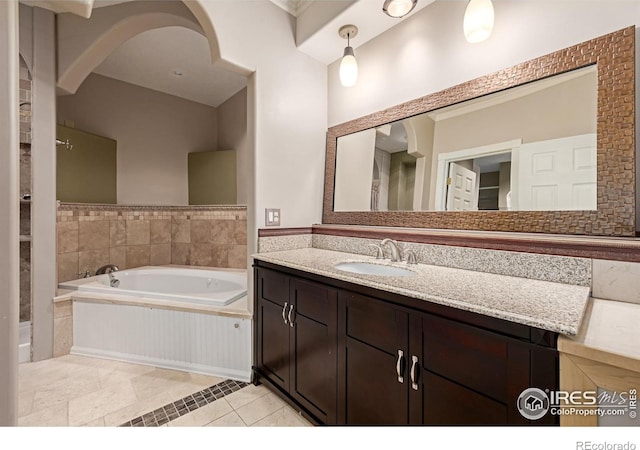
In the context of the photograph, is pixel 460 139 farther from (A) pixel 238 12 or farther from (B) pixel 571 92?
(A) pixel 238 12

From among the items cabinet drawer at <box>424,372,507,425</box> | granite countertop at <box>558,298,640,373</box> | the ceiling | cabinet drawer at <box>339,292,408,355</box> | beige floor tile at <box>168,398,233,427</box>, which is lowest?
beige floor tile at <box>168,398,233,427</box>

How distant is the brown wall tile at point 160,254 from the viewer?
3.40 m

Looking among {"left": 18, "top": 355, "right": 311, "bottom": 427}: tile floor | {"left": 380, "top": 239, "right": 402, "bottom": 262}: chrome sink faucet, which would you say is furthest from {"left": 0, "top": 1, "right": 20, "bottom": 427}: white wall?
{"left": 380, "top": 239, "right": 402, "bottom": 262}: chrome sink faucet

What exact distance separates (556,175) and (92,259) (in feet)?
12.3

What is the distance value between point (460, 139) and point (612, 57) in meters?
0.62

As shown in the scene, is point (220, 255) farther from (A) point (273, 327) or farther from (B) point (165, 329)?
(A) point (273, 327)

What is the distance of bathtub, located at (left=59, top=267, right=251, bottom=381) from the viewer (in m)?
1.94

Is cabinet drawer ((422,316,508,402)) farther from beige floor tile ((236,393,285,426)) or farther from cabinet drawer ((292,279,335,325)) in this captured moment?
beige floor tile ((236,393,285,426))

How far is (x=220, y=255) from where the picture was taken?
3.31m

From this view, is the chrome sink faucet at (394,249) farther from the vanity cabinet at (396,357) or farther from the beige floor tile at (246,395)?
the beige floor tile at (246,395)

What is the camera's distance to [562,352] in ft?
2.42

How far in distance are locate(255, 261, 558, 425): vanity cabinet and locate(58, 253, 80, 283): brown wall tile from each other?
2192mm

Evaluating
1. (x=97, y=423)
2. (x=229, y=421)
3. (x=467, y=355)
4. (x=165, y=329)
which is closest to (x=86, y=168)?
(x=165, y=329)
